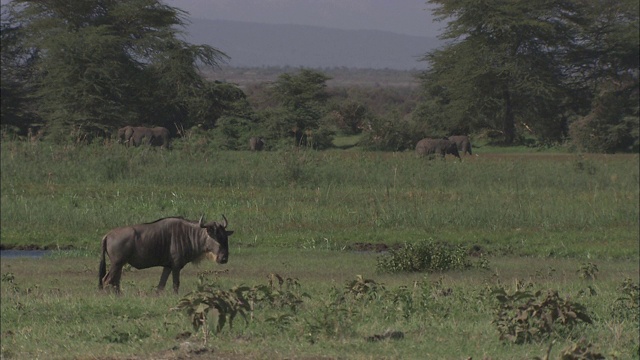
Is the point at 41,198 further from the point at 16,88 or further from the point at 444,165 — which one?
the point at 16,88

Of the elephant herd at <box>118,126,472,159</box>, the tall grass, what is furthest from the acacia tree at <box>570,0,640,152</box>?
the tall grass

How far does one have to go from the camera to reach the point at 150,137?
32.7 metres

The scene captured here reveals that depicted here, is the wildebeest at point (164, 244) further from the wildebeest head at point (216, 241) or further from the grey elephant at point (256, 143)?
the grey elephant at point (256, 143)

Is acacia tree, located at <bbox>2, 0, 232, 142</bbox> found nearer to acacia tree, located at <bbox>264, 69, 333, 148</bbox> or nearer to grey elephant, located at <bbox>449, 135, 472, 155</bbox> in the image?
acacia tree, located at <bbox>264, 69, 333, 148</bbox>

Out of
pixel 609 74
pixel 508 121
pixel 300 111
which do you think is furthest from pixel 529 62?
pixel 300 111

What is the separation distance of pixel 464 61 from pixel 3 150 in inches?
1003

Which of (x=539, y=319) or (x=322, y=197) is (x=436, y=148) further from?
(x=539, y=319)

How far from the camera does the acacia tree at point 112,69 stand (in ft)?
119

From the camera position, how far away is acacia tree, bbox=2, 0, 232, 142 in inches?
1430

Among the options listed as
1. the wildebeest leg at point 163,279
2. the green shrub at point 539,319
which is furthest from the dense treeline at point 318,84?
the green shrub at point 539,319

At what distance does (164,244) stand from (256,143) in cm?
2584

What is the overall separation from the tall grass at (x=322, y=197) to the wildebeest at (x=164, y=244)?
22.7 ft

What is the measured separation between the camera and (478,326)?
844cm

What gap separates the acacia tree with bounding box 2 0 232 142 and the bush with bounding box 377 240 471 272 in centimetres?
2116
